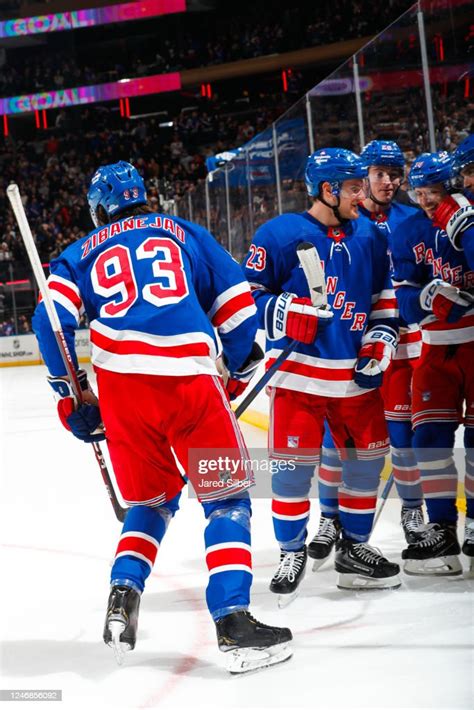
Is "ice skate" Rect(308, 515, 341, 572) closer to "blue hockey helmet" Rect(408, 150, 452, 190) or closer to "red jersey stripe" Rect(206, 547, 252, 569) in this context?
"red jersey stripe" Rect(206, 547, 252, 569)

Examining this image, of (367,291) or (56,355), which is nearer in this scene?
(56,355)

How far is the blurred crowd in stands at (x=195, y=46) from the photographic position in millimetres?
18109

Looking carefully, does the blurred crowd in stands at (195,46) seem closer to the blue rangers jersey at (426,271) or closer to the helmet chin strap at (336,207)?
the blue rangers jersey at (426,271)

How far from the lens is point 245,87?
19.5 metres

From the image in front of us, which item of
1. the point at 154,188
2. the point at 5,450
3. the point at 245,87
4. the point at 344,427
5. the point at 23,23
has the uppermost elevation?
the point at 23,23

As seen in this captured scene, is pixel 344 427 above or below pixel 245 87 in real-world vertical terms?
below

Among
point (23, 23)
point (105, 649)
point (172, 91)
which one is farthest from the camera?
point (172, 91)

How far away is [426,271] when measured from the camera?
9.73ft

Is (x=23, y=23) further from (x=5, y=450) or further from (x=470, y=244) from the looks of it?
(x=470, y=244)

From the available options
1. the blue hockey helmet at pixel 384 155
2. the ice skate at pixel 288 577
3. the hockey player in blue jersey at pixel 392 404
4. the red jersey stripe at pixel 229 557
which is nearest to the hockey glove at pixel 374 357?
the hockey player in blue jersey at pixel 392 404

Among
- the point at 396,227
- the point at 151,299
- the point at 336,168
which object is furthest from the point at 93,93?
the point at 151,299

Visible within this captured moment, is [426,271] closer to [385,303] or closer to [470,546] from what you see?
[385,303]

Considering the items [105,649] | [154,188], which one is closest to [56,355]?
[105,649]

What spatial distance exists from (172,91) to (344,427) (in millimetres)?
17504
